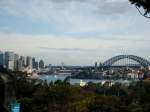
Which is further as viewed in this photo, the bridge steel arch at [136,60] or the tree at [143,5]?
the bridge steel arch at [136,60]

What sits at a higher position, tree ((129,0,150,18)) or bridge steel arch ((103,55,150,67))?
bridge steel arch ((103,55,150,67))

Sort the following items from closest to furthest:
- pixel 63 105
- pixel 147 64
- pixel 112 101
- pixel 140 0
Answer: pixel 140 0, pixel 63 105, pixel 112 101, pixel 147 64

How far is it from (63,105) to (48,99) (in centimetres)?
155

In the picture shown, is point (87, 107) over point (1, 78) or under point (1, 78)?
under

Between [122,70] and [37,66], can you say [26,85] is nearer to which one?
[122,70]

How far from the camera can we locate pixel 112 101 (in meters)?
36.8

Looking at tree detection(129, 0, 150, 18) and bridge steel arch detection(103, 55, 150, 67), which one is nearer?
tree detection(129, 0, 150, 18)

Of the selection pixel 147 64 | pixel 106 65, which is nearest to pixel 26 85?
pixel 147 64

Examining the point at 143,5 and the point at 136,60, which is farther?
the point at 136,60

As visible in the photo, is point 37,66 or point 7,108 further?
point 37,66

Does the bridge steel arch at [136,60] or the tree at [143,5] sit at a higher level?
the bridge steel arch at [136,60]

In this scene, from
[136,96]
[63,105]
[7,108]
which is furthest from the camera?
[136,96]

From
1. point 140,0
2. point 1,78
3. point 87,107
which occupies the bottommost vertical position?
point 87,107

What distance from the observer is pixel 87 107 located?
3700 cm
